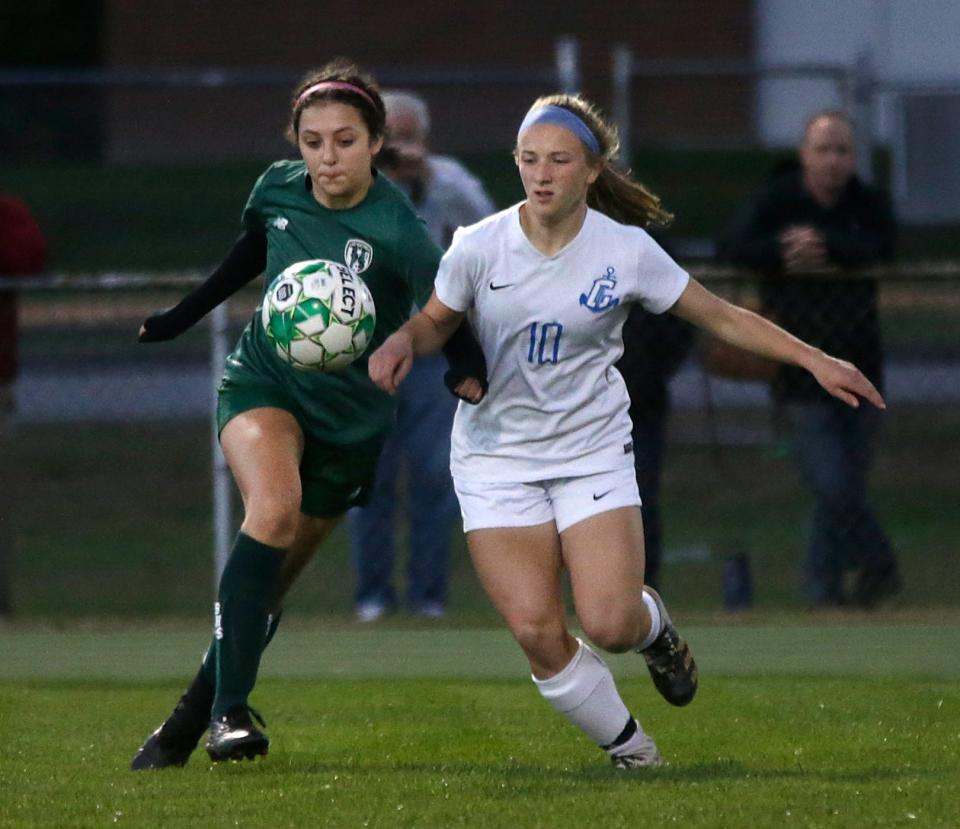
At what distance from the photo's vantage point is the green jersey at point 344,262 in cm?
589

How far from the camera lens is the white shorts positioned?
562 centimetres

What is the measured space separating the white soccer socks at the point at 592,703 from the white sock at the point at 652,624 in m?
0.24

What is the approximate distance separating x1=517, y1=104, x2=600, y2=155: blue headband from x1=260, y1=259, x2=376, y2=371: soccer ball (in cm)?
61

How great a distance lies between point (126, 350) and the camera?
15125 mm

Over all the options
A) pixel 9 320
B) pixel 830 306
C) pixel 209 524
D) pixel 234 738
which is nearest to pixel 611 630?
pixel 234 738

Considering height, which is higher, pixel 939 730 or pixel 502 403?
pixel 502 403

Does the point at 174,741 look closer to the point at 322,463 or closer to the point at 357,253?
the point at 322,463

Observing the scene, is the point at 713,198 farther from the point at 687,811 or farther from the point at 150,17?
the point at 687,811

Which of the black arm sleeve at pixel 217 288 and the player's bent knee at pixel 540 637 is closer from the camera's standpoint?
the player's bent knee at pixel 540 637

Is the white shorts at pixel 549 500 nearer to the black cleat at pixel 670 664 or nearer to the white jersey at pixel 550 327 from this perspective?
the white jersey at pixel 550 327

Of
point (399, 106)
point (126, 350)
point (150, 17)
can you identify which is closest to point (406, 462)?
point (399, 106)

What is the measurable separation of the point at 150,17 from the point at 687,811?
21.0 m

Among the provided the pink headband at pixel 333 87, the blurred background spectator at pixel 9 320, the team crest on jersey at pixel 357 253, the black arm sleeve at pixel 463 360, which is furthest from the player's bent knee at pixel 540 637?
the blurred background spectator at pixel 9 320

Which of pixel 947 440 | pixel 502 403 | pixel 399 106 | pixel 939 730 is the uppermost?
pixel 399 106
